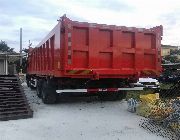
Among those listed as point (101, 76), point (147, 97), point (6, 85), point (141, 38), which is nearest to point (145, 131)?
point (147, 97)

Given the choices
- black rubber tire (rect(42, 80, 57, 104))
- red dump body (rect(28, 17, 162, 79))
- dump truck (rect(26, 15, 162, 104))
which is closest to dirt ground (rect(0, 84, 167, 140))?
black rubber tire (rect(42, 80, 57, 104))

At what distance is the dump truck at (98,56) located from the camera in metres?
9.47

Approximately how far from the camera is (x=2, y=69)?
29.3 m

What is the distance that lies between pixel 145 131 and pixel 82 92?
4.00 metres

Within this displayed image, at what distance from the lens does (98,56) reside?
9766mm

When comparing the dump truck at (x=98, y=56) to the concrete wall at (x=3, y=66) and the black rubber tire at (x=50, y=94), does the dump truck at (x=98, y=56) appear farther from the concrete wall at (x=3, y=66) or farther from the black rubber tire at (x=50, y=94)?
the concrete wall at (x=3, y=66)

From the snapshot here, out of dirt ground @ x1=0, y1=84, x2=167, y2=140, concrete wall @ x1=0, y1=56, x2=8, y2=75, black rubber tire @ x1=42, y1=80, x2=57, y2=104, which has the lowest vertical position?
dirt ground @ x1=0, y1=84, x2=167, y2=140

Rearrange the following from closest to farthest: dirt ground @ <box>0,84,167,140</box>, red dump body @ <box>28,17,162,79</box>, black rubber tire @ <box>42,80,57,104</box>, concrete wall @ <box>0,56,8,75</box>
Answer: dirt ground @ <box>0,84,167,140</box> → red dump body @ <box>28,17,162,79</box> → black rubber tire @ <box>42,80,57,104</box> → concrete wall @ <box>0,56,8,75</box>

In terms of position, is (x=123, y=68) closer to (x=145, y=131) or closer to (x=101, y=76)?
(x=101, y=76)

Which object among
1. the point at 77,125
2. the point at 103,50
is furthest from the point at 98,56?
the point at 77,125

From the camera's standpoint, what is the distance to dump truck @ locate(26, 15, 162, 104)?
947cm

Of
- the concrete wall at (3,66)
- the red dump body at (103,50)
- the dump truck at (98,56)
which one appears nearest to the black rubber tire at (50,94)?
the dump truck at (98,56)

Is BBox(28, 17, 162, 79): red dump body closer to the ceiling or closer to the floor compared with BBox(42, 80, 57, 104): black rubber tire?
closer to the ceiling

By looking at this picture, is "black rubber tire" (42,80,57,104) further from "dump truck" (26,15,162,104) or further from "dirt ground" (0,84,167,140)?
"dirt ground" (0,84,167,140)
